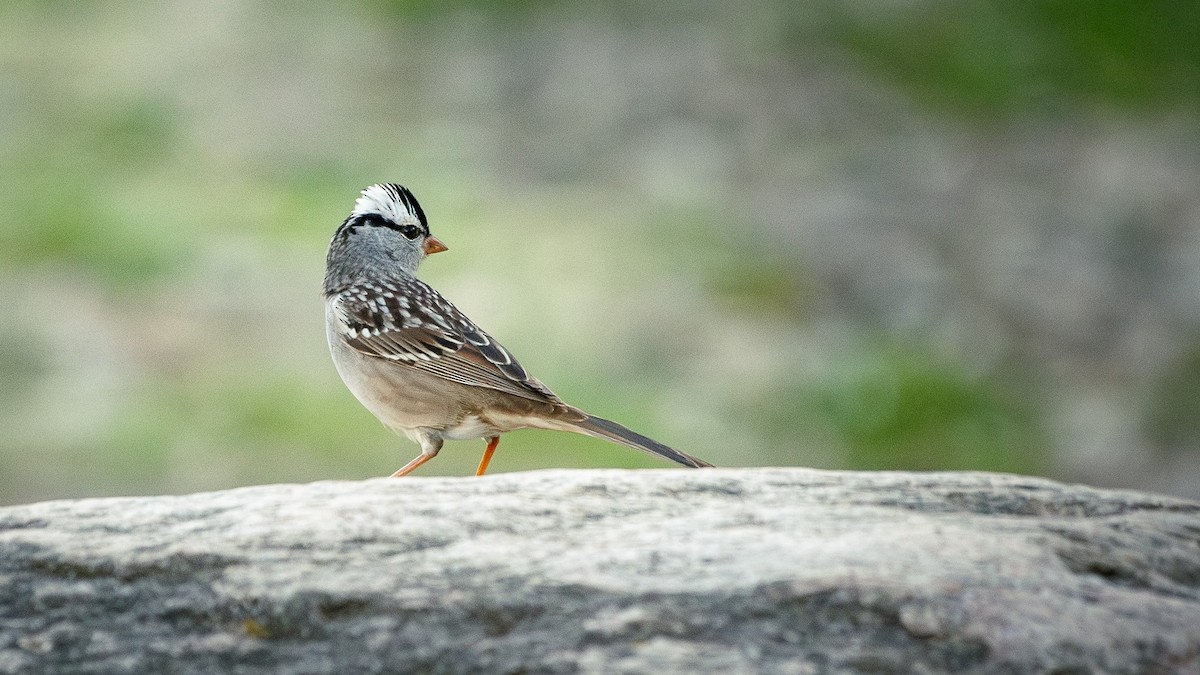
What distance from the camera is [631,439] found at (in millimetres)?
4367

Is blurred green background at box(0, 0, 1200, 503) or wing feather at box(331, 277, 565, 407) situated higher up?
blurred green background at box(0, 0, 1200, 503)

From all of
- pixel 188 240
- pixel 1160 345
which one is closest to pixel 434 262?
pixel 188 240

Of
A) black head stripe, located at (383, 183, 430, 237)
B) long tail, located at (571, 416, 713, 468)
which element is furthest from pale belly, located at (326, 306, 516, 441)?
black head stripe, located at (383, 183, 430, 237)

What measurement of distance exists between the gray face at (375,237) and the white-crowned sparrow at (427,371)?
0.08ft

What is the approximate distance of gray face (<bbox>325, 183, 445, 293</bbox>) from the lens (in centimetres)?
577

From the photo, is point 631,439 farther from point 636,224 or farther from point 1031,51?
point 1031,51

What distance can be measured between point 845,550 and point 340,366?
2.81 metres

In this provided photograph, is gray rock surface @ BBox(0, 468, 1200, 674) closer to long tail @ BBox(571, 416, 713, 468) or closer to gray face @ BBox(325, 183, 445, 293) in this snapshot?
long tail @ BBox(571, 416, 713, 468)

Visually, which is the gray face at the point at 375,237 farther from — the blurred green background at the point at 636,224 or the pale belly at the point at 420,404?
the blurred green background at the point at 636,224

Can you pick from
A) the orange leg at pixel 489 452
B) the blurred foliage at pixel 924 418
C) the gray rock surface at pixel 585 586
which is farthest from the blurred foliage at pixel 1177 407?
the gray rock surface at pixel 585 586

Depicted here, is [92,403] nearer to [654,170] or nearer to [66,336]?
[66,336]

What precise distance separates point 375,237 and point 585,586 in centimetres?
326

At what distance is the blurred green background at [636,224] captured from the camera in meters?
9.29

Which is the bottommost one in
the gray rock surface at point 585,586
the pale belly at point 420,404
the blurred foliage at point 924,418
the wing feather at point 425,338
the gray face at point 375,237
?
the gray rock surface at point 585,586
